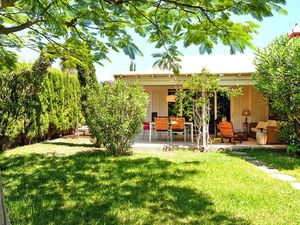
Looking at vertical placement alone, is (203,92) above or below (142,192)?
above

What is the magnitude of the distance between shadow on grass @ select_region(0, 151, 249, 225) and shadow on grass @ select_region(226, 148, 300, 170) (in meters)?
3.31

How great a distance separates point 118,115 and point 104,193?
5054 millimetres

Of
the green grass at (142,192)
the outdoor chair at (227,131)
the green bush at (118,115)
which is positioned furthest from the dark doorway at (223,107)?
the green grass at (142,192)

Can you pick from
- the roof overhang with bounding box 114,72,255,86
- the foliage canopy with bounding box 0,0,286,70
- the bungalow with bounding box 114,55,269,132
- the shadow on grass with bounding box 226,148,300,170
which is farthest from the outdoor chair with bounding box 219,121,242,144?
the foliage canopy with bounding box 0,0,286,70

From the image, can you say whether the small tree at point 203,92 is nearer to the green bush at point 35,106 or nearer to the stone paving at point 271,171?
the stone paving at point 271,171

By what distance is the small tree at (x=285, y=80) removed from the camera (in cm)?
1257

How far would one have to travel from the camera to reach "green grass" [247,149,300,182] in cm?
1012

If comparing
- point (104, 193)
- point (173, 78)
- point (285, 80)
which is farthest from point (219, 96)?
point (104, 193)

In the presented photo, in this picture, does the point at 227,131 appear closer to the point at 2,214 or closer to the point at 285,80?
the point at 285,80

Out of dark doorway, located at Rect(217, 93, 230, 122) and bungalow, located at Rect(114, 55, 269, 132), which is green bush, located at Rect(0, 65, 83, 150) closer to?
bungalow, located at Rect(114, 55, 269, 132)

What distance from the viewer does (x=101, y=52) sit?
7578 mm

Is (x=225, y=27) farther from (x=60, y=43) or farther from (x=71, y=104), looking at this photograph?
(x=71, y=104)

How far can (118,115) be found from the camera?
11797mm

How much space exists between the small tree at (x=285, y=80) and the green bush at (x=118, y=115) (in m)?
5.15
